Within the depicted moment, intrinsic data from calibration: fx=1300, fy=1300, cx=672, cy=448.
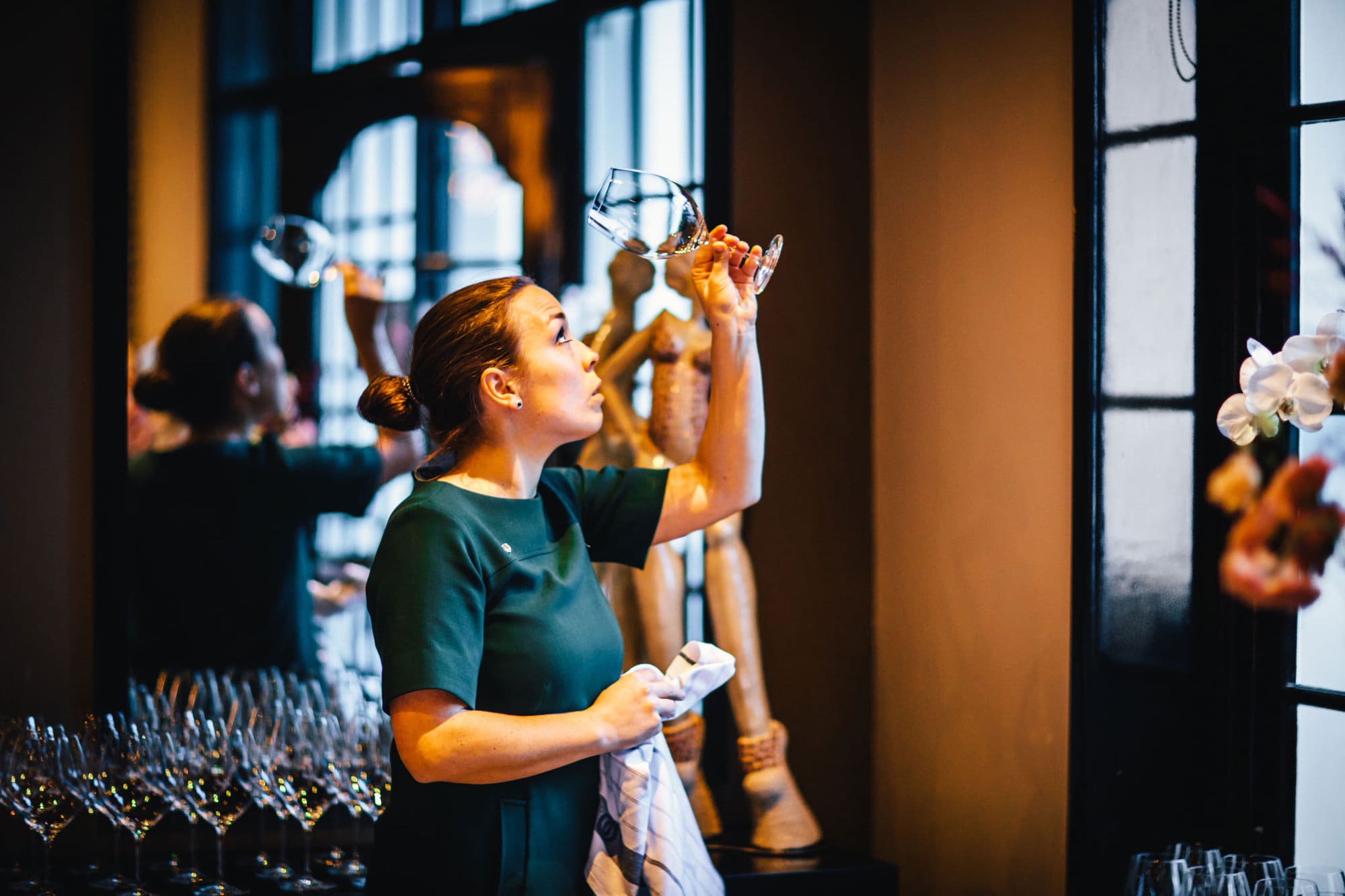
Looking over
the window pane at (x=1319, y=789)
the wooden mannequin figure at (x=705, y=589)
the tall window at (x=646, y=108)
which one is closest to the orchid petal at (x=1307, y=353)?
the window pane at (x=1319, y=789)

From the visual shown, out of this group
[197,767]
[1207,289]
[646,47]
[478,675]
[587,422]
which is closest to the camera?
[478,675]

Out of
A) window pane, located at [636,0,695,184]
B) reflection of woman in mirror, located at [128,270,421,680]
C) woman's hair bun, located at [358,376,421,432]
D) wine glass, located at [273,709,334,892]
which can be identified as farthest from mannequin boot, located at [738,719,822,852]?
window pane, located at [636,0,695,184]

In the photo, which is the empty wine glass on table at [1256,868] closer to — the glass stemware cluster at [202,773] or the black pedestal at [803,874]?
the black pedestal at [803,874]

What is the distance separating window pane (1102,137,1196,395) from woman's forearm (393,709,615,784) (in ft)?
4.11

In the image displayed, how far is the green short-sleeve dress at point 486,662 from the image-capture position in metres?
1.70

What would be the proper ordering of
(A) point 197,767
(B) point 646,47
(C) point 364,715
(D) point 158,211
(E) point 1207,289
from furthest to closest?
(B) point 646,47
(D) point 158,211
(C) point 364,715
(A) point 197,767
(E) point 1207,289

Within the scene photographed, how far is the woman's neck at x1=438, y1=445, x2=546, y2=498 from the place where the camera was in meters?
1.90

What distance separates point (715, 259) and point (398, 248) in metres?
1.19

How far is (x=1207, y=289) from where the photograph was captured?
229 cm

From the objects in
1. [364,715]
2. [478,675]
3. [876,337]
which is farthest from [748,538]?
[478,675]

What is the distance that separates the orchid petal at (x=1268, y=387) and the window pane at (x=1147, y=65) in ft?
3.23

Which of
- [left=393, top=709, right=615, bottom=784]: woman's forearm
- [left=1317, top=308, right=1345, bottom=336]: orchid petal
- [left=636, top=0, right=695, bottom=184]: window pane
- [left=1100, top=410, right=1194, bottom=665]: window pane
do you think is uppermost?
[left=636, top=0, right=695, bottom=184]: window pane

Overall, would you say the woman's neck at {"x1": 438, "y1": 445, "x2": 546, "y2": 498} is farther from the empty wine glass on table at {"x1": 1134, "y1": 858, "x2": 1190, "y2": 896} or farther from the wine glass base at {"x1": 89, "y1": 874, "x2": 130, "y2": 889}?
the wine glass base at {"x1": 89, "y1": 874, "x2": 130, "y2": 889}

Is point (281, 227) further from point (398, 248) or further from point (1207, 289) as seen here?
point (1207, 289)
